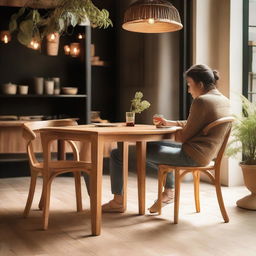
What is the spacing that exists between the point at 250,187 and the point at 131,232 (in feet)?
4.60

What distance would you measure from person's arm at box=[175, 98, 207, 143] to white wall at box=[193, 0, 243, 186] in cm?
177

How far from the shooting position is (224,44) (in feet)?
18.6

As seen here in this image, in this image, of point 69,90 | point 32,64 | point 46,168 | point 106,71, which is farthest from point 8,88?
point 46,168

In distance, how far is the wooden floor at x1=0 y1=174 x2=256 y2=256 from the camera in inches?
123

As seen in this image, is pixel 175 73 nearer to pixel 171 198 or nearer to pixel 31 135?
pixel 171 198

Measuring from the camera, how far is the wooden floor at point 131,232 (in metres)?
3.13

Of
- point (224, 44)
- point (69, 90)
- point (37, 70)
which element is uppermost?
point (224, 44)

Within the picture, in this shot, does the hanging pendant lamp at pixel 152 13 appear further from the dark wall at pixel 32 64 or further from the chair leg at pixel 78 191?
the dark wall at pixel 32 64

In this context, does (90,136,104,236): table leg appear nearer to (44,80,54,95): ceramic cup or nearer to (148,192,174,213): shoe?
(148,192,174,213): shoe

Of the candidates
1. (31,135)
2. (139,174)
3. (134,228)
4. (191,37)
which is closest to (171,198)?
(139,174)

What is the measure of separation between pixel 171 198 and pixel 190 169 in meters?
0.57

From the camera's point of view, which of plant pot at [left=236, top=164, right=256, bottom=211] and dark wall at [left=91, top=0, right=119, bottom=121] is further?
dark wall at [left=91, top=0, right=119, bottom=121]

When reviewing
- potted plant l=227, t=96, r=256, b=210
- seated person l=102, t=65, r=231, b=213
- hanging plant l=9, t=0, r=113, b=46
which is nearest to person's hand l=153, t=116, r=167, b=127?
seated person l=102, t=65, r=231, b=213

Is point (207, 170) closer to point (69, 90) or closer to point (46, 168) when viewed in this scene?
point (46, 168)
